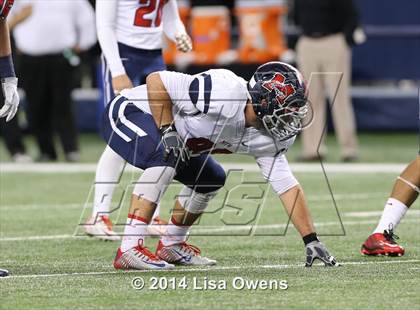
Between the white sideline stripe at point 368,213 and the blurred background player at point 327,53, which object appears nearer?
the white sideline stripe at point 368,213

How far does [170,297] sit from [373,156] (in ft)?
27.3

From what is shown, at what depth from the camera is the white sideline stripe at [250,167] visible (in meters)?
11.8

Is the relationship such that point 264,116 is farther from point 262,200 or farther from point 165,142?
point 262,200

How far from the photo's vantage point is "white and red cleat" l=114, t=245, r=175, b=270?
20.0ft

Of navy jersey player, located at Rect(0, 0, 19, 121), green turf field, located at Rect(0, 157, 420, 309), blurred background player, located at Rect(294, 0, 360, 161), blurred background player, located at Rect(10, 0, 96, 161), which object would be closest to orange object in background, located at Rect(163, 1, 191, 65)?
blurred background player, located at Rect(10, 0, 96, 161)

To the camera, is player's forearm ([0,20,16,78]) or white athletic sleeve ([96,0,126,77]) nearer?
player's forearm ([0,20,16,78])

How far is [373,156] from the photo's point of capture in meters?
13.4

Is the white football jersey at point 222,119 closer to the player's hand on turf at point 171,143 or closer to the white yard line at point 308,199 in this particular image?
the player's hand on turf at point 171,143

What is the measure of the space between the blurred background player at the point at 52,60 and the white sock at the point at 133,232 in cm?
694

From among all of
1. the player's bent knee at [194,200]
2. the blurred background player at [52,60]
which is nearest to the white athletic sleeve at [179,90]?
the player's bent knee at [194,200]

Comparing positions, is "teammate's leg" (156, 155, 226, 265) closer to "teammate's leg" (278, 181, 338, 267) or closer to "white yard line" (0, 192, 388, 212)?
"teammate's leg" (278, 181, 338, 267)

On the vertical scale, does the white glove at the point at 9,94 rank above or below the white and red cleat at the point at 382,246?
above

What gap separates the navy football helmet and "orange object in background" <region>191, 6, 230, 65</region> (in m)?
9.87

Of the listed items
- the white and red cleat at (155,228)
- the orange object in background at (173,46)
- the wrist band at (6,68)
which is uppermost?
the wrist band at (6,68)
